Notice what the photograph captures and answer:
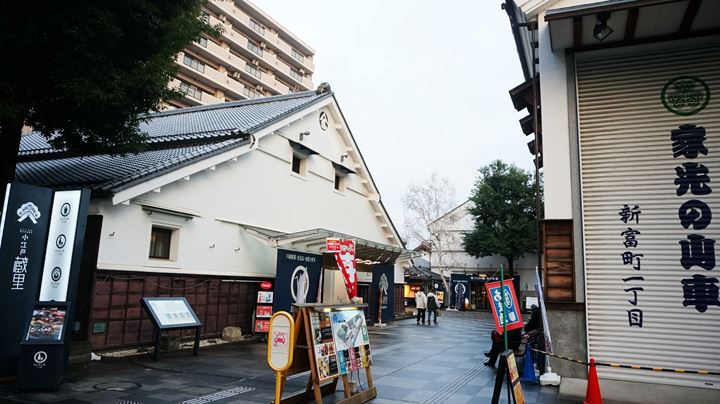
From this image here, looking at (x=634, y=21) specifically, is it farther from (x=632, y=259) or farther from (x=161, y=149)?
(x=161, y=149)

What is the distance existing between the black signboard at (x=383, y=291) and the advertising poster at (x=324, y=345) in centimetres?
1492

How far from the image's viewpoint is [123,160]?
14.0 m

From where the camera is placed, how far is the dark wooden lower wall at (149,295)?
1085cm

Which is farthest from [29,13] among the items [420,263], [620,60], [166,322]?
[420,263]

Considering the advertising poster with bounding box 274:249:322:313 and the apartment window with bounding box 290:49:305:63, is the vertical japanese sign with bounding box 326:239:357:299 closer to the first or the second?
the advertising poster with bounding box 274:249:322:313

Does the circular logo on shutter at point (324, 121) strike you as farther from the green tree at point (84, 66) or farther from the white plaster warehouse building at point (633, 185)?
the white plaster warehouse building at point (633, 185)

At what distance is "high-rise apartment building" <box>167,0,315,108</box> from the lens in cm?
4106

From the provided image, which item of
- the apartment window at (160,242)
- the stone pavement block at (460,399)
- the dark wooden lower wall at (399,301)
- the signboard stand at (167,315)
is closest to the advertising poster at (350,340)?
the stone pavement block at (460,399)

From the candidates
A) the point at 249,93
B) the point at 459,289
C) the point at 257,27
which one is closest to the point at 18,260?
the point at 459,289

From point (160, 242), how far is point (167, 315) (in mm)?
2578

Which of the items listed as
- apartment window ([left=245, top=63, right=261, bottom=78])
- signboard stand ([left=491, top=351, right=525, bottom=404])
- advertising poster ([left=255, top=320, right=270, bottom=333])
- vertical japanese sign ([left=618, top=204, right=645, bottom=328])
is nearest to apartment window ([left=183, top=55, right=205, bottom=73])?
apartment window ([left=245, top=63, right=261, bottom=78])

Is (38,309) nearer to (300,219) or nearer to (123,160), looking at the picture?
(123,160)

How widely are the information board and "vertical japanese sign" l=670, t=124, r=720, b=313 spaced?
10.8 metres

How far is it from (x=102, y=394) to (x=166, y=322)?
3417 mm
